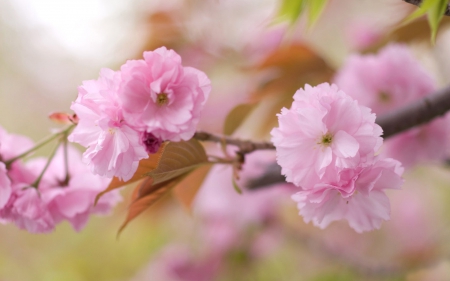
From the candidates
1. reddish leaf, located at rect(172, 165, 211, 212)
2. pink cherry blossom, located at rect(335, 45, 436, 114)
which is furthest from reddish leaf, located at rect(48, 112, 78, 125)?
pink cherry blossom, located at rect(335, 45, 436, 114)

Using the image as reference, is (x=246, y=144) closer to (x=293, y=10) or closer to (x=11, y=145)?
(x=293, y=10)

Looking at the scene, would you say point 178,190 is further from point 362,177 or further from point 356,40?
point 356,40

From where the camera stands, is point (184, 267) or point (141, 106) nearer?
point (141, 106)

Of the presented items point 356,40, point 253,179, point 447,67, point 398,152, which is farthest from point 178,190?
point 447,67

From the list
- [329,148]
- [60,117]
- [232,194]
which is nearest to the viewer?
[329,148]

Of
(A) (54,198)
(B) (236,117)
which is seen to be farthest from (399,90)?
(A) (54,198)

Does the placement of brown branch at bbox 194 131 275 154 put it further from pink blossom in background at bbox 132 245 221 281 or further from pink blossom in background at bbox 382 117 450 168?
pink blossom in background at bbox 132 245 221 281
